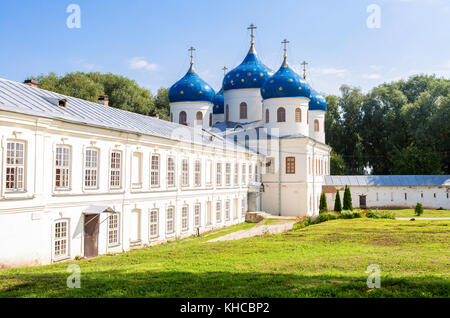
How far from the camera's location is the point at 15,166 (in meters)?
14.1

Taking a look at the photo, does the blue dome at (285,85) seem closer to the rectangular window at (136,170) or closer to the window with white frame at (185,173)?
the window with white frame at (185,173)

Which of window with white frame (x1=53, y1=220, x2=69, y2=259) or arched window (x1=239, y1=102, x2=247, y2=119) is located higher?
arched window (x1=239, y1=102, x2=247, y2=119)

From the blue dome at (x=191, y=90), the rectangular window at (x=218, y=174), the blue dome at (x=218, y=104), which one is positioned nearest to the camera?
the rectangular window at (x=218, y=174)

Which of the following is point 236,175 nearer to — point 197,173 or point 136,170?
point 197,173

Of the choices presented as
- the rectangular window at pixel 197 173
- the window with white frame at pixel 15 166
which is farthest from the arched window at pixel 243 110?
the window with white frame at pixel 15 166

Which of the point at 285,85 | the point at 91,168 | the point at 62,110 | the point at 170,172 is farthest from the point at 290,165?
the point at 62,110

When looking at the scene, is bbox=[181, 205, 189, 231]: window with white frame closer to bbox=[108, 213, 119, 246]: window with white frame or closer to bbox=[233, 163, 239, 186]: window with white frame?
bbox=[108, 213, 119, 246]: window with white frame

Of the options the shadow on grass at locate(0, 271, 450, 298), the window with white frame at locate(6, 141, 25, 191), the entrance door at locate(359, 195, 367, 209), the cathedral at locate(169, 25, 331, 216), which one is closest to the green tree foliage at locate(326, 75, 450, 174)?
the entrance door at locate(359, 195, 367, 209)

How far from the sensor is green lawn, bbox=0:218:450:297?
8.24 m

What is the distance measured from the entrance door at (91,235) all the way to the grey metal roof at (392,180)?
104 ft

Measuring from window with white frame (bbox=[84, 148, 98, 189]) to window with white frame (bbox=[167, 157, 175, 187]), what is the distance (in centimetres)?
567

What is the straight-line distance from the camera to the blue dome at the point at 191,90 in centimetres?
4122

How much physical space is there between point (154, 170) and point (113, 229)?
4066 millimetres

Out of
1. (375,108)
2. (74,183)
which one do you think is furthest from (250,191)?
(375,108)
